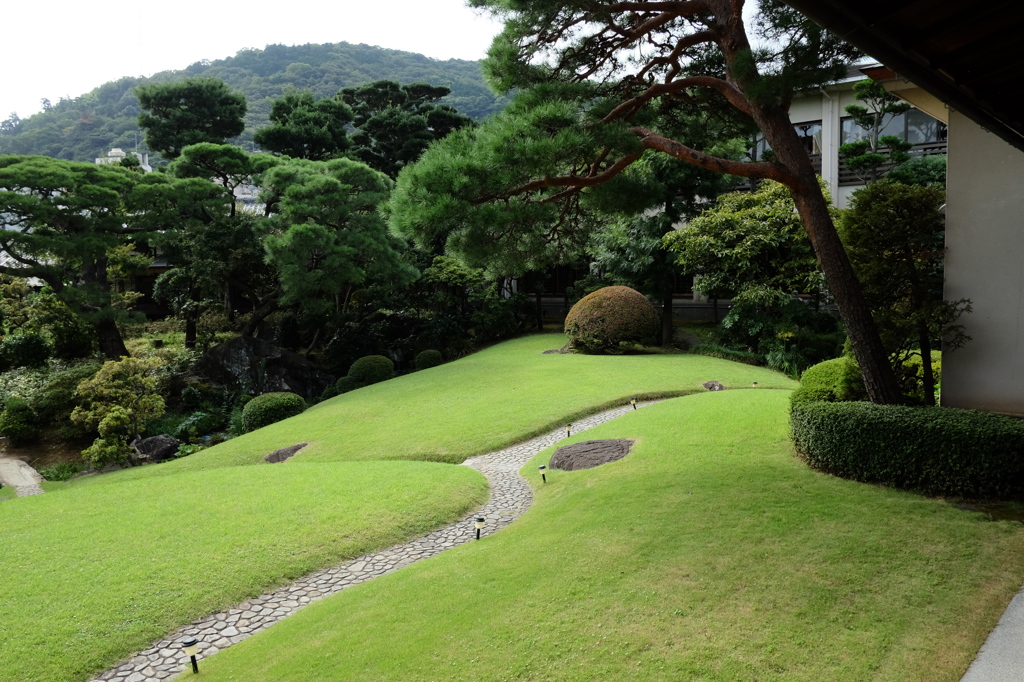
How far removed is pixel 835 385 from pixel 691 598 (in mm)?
4445

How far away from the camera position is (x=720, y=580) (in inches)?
181

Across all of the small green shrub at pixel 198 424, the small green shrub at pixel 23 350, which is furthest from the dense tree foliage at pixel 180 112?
the small green shrub at pixel 198 424

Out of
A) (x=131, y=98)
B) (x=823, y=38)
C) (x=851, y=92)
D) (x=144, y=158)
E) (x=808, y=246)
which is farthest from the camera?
(x=131, y=98)

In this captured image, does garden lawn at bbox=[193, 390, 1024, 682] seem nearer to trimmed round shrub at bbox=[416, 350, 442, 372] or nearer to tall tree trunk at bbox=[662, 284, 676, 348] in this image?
tall tree trunk at bbox=[662, 284, 676, 348]

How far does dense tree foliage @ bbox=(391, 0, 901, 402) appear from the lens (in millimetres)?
6555

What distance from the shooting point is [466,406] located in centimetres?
1255

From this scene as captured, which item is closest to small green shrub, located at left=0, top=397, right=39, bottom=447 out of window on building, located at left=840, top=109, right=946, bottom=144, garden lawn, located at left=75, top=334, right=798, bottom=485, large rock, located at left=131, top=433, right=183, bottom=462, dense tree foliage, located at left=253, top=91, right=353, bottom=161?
large rock, located at left=131, top=433, right=183, bottom=462

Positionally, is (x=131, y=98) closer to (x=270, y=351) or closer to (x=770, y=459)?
(x=270, y=351)

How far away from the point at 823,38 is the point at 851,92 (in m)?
17.3

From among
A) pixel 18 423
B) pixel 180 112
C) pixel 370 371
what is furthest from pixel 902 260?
pixel 180 112

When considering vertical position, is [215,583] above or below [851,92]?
below

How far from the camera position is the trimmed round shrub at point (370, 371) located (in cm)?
1706

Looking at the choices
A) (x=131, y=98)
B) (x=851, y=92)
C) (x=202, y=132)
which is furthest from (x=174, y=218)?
(x=131, y=98)

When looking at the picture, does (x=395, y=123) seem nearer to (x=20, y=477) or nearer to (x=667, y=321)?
(x=667, y=321)
